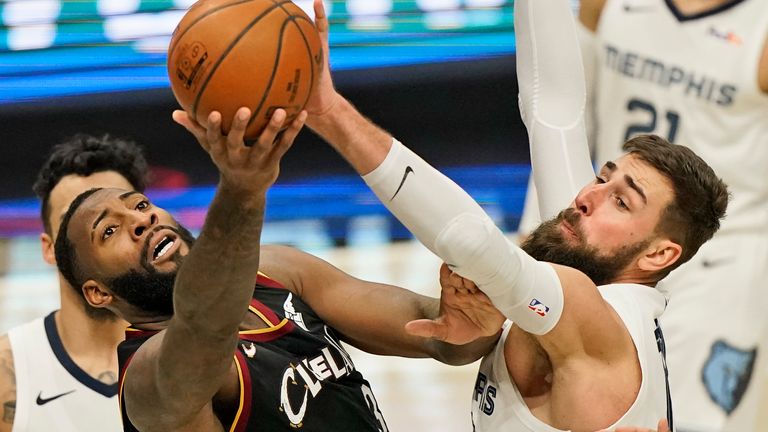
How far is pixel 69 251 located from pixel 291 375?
0.79 meters

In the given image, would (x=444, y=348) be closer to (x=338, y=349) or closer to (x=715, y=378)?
(x=338, y=349)

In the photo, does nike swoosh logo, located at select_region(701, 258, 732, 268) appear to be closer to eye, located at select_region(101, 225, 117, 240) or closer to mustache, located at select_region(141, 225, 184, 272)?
mustache, located at select_region(141, 225, 184, 272)

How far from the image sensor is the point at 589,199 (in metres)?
3.42

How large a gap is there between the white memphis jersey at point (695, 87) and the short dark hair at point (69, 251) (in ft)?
6.45

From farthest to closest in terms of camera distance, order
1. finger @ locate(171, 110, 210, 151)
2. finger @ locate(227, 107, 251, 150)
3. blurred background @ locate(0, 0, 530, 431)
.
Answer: blurred background @ locate(0, 0, 530, 431) → finger @ locate(171, 110, 210, 151) → finger @ locate(227, 107, 251, 150)

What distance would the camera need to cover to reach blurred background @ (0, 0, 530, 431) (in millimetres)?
7605

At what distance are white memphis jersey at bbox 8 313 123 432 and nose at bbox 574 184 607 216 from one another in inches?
71.3

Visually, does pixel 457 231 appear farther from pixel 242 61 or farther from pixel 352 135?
pixel 242 61

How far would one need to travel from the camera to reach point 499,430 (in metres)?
3.21

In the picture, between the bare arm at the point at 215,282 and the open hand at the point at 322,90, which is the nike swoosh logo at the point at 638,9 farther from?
the bare arm at the point at 215,282

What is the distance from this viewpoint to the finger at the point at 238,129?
2.50 meters

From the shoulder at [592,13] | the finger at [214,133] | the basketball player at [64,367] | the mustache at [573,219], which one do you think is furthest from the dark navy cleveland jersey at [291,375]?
the shoulder at [592,13]

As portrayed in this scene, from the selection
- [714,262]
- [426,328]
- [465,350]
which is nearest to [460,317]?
[426,328]

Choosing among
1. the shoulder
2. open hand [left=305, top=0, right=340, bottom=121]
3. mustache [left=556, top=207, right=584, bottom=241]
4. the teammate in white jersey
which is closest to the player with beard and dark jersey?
open hand [left=305, top=0, right=340, bottom=121]
